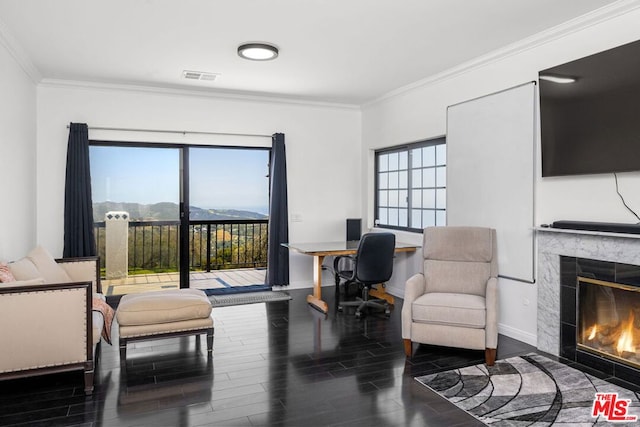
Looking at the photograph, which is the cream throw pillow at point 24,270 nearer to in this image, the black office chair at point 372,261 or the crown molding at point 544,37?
the black office chair at point 372,261

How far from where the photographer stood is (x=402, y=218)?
239 inches

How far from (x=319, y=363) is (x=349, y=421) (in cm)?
96

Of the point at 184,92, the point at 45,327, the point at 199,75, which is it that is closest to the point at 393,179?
the point at 199,75

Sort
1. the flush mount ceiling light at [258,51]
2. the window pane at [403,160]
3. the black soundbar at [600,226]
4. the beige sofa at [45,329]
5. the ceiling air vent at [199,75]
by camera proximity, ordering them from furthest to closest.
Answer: the window pane at [403,160], the ceiling air vent at [199,75], the flush mount ceiling light at [258,51], the black soundbar at [600,226], the beige sofa at [45,329]

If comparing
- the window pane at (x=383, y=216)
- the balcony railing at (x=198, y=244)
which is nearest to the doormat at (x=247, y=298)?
the balcony railing at (x=198, y=244)

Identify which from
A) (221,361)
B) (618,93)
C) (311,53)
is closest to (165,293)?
(221,361)

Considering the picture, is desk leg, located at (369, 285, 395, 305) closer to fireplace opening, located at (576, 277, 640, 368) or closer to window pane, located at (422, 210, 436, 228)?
window pane, located at (422, 210, 436, 228)

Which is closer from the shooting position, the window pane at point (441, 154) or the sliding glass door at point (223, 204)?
the window pane at point (441, 154)

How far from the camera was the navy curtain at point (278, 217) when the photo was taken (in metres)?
6.25

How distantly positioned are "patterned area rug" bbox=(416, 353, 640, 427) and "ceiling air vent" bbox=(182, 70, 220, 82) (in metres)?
3.95

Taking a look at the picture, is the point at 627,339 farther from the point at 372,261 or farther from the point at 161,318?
the point at 161,318

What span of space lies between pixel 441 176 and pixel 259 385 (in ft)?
10.9

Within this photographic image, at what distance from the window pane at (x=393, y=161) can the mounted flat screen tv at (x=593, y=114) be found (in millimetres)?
2585

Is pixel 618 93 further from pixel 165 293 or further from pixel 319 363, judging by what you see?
pixel 165 293
